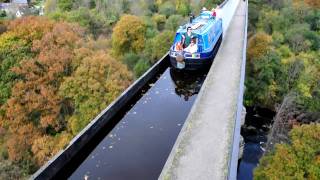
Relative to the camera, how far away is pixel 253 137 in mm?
29750

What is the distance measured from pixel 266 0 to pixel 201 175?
4519 cm

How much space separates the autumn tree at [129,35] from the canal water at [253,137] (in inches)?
551

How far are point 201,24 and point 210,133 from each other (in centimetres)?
990

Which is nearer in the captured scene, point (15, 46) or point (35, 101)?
point (35, 101)

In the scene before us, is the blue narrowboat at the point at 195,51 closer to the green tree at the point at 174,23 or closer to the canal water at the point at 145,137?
the canal water at the point at 145,137

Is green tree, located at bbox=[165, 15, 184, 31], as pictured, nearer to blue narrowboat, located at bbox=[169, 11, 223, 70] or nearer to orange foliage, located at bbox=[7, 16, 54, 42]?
orange foliage, located at bbox=[7, 16, 54, 42]

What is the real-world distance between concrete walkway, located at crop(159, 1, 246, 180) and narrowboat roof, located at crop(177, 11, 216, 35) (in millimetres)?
2068

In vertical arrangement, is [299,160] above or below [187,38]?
below

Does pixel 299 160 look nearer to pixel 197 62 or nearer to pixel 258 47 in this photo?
pixel 197 62

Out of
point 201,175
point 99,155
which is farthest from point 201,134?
point 99,155

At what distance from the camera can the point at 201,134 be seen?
39.2ft

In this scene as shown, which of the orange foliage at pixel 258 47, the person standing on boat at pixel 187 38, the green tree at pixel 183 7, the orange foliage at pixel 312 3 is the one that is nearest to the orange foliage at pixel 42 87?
the person standing on boat at pixel 187 38

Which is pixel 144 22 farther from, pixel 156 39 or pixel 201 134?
pixel 201 134

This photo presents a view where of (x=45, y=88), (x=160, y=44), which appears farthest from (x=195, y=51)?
(x=160, y=44)
